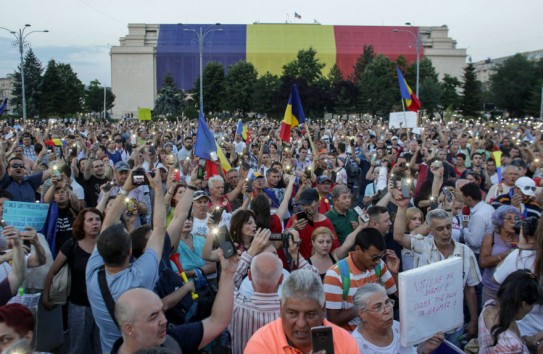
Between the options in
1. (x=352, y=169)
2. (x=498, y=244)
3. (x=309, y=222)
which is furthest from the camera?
(x=352, y=169)

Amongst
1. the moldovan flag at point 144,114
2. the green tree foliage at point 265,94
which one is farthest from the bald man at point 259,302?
the green tree foliage at point 265,94

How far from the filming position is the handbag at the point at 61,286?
4.48m

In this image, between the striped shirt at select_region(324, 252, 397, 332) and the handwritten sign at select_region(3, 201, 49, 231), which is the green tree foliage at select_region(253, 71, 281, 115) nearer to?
the handwritten sign at select_region(3, 201, 49, 231)

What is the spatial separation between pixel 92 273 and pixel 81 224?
121cm

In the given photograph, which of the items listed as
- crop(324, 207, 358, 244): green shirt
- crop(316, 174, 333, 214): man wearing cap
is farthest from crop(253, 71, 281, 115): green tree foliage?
crop(324, 207, 358, 244): green shirt

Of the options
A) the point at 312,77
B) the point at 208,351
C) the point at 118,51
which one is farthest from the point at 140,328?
the point at 118,51

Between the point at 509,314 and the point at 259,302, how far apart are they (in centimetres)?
158

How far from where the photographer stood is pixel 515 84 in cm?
6278

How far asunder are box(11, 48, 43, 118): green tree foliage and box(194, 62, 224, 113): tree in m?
17.3

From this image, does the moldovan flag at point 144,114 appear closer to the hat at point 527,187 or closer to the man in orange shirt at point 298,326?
the hat at point 527,187

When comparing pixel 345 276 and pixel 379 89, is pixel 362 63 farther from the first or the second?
pixel 345 276

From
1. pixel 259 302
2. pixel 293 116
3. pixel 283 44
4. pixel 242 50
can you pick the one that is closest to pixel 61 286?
pixel 259 302

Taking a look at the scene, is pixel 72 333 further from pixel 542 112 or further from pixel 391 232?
pixel 542 112

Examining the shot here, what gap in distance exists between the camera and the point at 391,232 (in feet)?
18.7
